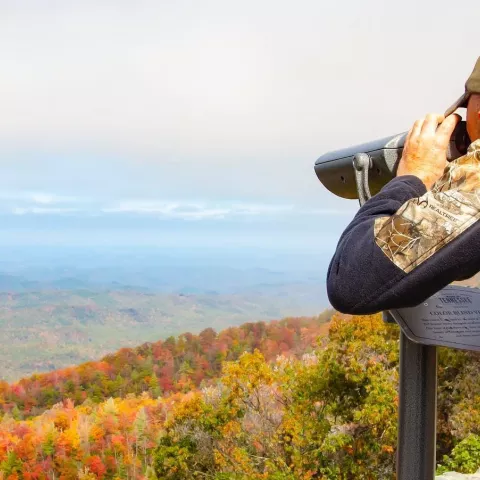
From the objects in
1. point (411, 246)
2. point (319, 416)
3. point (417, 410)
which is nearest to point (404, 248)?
point (411, 246)

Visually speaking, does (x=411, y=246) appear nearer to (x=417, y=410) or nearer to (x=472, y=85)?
(x=472, y=85)

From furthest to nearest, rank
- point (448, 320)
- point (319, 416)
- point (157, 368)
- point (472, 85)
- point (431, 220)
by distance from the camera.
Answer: point (157, 368) → point (319, 416) → point (448, 320) → point (472, 85) → point (431, 220)

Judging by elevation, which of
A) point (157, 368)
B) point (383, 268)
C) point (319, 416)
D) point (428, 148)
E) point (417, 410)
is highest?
point (428, 148)

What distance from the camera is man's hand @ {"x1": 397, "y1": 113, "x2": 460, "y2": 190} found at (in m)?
0.99

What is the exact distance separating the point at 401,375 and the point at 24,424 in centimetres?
2963

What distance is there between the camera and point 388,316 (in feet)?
4.41

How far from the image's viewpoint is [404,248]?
34.1 inches

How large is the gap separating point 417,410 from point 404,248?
0.57 m

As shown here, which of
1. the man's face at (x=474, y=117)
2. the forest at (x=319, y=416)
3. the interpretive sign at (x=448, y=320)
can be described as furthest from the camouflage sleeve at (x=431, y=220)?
the forest at (x=319, y=416)

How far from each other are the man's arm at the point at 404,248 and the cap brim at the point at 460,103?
161 millimetres

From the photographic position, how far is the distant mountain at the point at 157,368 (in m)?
35.3

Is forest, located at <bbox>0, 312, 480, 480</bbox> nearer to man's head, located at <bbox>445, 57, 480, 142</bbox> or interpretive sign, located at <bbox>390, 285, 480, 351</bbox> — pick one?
interpretive sign, located at <bbox>390, 285, 480, 351</bbox>

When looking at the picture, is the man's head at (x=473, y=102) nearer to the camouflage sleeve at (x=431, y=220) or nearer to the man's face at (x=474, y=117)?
the man's face at (x=474, y=117)

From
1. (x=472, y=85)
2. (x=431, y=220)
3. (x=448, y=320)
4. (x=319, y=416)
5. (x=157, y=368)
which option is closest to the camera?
(x=431, y=220)
